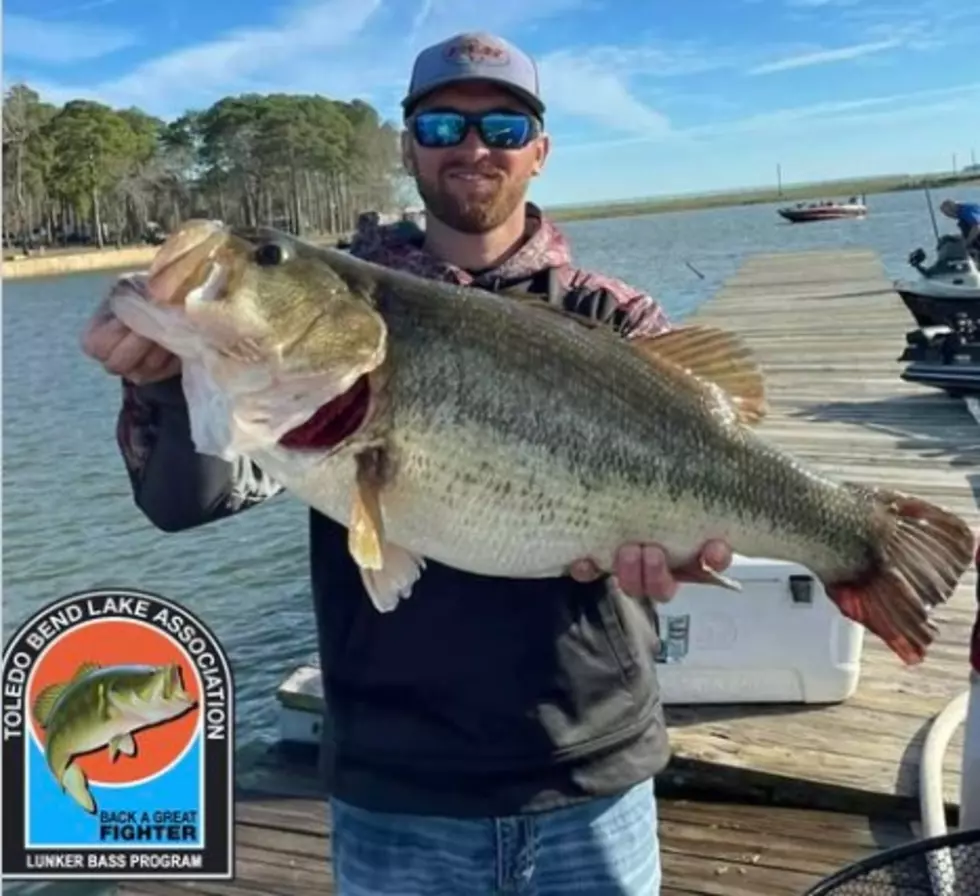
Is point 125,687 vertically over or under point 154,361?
under

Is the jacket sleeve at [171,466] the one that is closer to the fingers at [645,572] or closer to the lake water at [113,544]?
the fingers at [645,572]

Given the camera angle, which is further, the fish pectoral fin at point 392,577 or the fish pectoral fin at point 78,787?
the fish pectoral fin at point 78,787

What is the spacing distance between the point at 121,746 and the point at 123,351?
2.24m

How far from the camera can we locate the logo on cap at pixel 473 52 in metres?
2.32

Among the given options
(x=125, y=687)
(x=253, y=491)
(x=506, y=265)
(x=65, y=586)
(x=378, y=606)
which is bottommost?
(x=65, y=586)


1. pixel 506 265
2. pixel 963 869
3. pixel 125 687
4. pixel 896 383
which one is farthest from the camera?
pixel 896 383

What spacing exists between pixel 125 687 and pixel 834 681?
283cm

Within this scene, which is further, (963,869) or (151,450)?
(963,869)

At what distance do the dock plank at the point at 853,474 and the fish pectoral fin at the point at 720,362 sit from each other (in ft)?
9.05

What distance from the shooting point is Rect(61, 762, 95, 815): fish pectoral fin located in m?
3.76

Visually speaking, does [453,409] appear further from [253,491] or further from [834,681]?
[834,681]

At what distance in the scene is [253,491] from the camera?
2.23 metres

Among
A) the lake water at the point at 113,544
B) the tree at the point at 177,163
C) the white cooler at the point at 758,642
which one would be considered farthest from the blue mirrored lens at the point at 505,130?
the tree at the point at 177,163

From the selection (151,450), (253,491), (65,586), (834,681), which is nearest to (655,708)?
(253,491)
